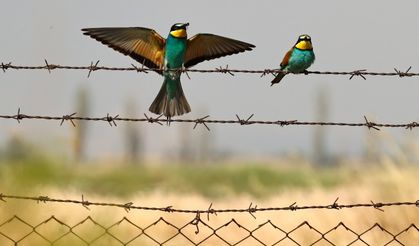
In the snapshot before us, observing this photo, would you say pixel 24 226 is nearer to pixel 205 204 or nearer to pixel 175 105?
pixel 175 105

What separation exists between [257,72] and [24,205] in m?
1.23

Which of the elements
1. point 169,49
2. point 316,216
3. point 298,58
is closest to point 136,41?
point 169,49

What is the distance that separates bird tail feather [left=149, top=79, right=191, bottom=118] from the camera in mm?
5070

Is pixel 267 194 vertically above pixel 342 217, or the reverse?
pixel 342 217

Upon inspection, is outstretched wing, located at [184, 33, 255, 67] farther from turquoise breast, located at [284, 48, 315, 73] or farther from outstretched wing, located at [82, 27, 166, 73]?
turquoise breast, located at [284, 48, 315, 73]

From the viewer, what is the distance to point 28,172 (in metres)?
3.45

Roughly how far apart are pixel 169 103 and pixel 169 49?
36cm

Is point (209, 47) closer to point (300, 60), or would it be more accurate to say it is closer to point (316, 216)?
point (300, 60)

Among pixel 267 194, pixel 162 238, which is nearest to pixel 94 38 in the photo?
pixel 162 238

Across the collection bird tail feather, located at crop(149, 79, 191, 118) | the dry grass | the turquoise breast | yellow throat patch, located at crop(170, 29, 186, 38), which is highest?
yellow throat patch, located at crop(170, 29, 186, 38)

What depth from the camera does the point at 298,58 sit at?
5391mm

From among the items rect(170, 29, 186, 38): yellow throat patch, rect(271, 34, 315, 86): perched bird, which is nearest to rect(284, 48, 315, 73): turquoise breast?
rect(271, 34, 315, 86): perched bird

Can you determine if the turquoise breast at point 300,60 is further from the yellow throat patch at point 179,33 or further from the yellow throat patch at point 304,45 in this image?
the yellow throat patch at point 179,33

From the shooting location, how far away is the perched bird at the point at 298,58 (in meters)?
5.37
